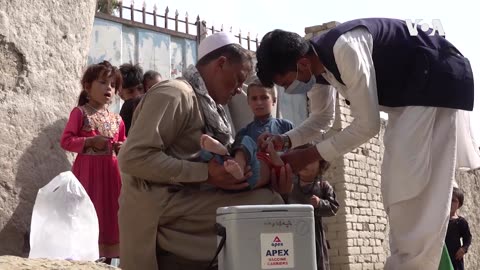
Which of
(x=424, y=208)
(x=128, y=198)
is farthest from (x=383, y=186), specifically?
(x=128, y=198)

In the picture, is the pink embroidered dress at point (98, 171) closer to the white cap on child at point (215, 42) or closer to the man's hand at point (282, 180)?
the white cap on child at point (215, 42)

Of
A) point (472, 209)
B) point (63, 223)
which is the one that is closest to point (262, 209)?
point (63, 223)

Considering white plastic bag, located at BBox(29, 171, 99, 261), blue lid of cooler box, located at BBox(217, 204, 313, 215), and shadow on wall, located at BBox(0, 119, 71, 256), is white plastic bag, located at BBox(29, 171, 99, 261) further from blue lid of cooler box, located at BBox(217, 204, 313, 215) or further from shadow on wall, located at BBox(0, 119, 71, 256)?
blue lid of cooler box, located at BBox(217, 204, 313, 215)

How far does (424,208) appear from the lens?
2.98 metres

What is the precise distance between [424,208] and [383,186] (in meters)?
0.23

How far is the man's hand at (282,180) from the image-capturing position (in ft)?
9.78

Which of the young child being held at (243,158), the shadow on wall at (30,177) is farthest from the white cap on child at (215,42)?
the shadow on wall at (30,177)

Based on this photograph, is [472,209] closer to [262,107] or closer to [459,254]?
[459,254]

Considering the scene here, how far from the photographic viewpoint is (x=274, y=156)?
3.05 meters

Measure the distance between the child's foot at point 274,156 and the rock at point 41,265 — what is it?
40.2 inches

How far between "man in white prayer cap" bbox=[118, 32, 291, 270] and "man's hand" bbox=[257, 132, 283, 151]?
0.23m

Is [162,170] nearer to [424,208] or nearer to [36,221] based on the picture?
[36,221]

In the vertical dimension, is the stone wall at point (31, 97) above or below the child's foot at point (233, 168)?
above

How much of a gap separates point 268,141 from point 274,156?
153 millimetres
